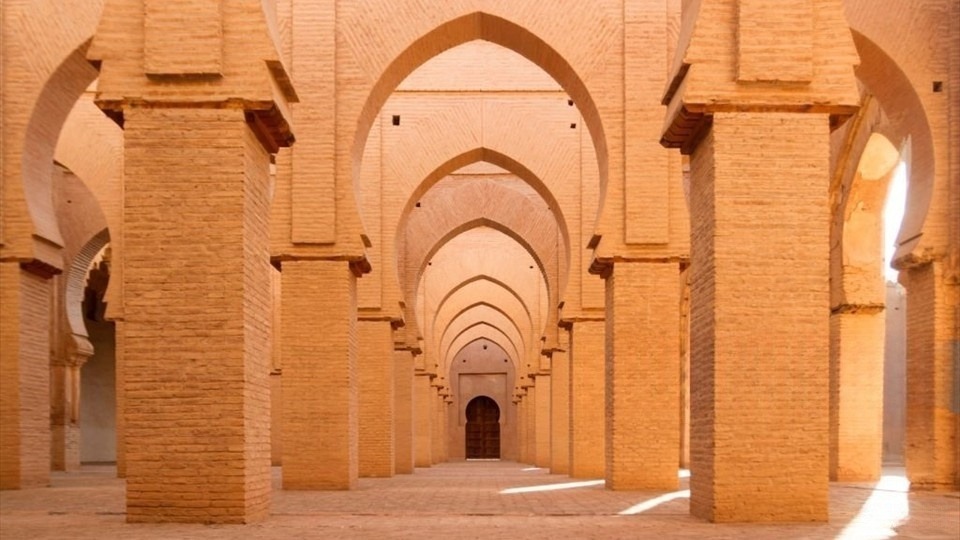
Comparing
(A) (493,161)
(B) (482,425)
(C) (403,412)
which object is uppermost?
(A) (493,161)

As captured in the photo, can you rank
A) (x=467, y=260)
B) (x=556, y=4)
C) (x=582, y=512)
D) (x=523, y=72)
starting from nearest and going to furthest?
(x=582, y=512), (x=556, y=4), (x=523, y=72), (x=467, y=260)

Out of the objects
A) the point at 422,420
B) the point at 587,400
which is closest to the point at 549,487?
the point at 587,400

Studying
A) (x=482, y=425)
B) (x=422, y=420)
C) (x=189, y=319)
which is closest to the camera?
(x=189, y=319)

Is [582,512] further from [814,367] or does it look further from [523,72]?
[523,72]

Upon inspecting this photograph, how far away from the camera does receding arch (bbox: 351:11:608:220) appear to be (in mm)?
15617

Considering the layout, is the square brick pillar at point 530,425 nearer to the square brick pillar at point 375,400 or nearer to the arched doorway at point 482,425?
the arched doorway at point 482,425

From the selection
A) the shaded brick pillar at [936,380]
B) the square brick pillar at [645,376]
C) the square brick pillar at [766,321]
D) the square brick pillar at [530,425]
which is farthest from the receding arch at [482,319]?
the square brick pillar at [766,321]

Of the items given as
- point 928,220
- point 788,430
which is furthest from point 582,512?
point 928,220

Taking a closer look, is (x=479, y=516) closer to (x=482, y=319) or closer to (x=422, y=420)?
(x=422, y=420)

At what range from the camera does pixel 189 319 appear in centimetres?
921

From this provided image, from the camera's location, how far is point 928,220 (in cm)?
1463

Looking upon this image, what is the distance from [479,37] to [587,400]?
660cm

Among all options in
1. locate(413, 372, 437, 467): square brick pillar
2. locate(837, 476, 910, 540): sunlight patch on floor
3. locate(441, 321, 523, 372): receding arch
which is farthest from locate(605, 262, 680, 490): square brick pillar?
locate(441, 321, 523, 372): receding arch

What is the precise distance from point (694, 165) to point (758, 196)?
101 cm
